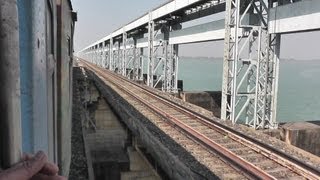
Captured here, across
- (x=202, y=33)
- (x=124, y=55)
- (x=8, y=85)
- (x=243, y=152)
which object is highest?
(x=202, y=33)

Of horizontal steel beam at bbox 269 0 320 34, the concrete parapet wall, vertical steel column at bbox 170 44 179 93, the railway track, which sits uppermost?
horizontal steel beam at bbox 269 0 320 34

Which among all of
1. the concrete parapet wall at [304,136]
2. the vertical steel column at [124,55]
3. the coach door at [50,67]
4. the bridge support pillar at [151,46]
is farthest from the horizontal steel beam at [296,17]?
the vertical steel column at [124,55]

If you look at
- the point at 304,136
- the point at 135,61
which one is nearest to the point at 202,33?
the point at 304,136

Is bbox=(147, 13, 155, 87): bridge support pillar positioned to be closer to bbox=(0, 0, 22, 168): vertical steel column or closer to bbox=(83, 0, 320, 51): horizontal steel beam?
bbox=(83, 0, 320, 51): horizontal steel beam

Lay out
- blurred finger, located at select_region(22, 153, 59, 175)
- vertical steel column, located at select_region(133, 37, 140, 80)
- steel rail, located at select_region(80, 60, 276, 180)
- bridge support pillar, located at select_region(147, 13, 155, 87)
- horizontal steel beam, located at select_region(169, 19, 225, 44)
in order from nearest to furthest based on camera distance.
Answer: blurred finger, located at select_region(22, 153, 59, 175) < steel rail, located at select_region(80, 60, 276, 180) < horizontal steel beam, located at select_region(169, 19, 225, 44) < bridge support pillar, located at select_region(147, 13, 155, 87) < vertical steel column, located at select_region(133, 37, 140, 80)

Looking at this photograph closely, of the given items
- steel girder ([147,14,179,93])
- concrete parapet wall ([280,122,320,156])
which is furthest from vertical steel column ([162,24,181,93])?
concrete parapet wall ([280,122,320,156])

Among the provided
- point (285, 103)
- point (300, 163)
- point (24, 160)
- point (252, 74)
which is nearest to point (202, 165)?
point (300, 163)

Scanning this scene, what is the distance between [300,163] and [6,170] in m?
9.06

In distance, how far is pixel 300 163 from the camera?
29.7 feet

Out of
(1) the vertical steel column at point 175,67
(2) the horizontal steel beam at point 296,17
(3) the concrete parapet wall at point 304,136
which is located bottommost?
(3) the concrete parapet wall at point 304,136

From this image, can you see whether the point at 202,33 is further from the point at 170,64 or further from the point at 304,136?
the point at 304,136

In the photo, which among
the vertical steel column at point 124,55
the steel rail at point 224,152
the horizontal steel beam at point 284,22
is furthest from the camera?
the vertical steel column at point 124,55

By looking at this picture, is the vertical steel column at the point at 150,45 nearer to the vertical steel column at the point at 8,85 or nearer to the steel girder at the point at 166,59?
the steel girder at the point at 166,59

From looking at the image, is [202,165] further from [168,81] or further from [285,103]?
[285,103]
